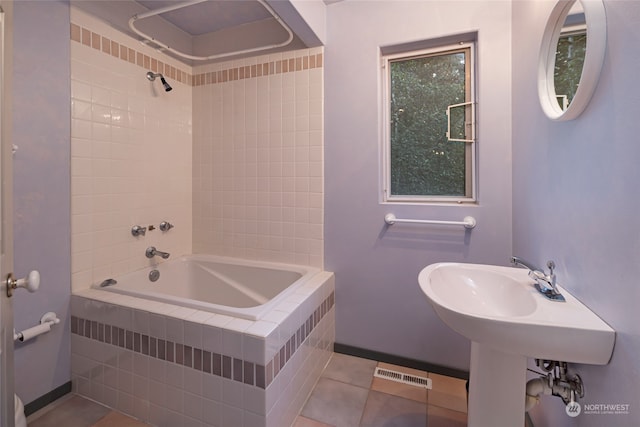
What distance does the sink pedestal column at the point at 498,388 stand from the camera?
95cm

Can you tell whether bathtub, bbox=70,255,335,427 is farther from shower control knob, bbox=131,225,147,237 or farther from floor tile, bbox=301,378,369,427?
shower control knob, bbox=131,225,147,237

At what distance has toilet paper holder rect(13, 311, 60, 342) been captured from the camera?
136 centimetres

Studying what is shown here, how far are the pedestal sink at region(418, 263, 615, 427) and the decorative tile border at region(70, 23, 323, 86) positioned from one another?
5.44ft

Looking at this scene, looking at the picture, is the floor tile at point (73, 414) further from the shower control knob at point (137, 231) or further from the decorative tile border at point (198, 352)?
the shower control knob at point (137, 231)

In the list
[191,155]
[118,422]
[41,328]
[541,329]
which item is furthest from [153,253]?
[541,329]

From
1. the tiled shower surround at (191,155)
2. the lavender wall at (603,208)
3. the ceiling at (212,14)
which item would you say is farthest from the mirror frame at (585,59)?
the ceiling at (212,14)

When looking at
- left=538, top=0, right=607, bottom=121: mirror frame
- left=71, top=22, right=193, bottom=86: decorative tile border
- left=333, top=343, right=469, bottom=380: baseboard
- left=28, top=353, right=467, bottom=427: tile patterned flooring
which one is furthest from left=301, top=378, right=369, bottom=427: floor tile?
left=71, top=22, right=193, bottom=86: decorative tile border

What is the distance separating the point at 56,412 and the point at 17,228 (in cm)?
97

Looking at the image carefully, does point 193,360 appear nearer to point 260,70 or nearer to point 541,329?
point 541,329

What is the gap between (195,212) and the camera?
2424 mm

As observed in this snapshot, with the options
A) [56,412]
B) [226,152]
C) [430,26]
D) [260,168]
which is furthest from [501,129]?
[56,412]

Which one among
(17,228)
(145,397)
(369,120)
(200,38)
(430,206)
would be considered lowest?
(145,397)

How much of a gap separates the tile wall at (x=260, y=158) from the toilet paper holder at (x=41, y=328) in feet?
3.37

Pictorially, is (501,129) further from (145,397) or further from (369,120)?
(145,397)
